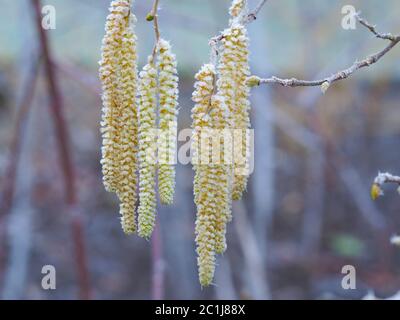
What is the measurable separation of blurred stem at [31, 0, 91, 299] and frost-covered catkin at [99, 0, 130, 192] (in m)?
1.03

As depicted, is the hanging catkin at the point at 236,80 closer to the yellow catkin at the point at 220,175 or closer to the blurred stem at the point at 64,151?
the yellow catkin at the point at 220,175

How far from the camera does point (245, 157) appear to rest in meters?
1.06

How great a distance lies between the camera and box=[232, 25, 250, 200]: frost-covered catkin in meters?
1.01

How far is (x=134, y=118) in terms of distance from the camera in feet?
3.41

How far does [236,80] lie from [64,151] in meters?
1.32

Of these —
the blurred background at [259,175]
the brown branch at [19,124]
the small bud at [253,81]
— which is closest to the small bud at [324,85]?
the small bud at [253,81]

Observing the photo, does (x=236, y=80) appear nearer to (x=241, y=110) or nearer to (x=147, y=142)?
(x=241, y=110)

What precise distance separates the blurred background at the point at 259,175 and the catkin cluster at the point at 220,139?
1.74 meters

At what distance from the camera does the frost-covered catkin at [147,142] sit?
996mm

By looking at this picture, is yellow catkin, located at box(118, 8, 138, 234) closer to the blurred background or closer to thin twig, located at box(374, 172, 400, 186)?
thin twig, located at box(374, 172, 400, 186)

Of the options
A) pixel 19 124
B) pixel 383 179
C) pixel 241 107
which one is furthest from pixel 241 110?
pixel 19 124
